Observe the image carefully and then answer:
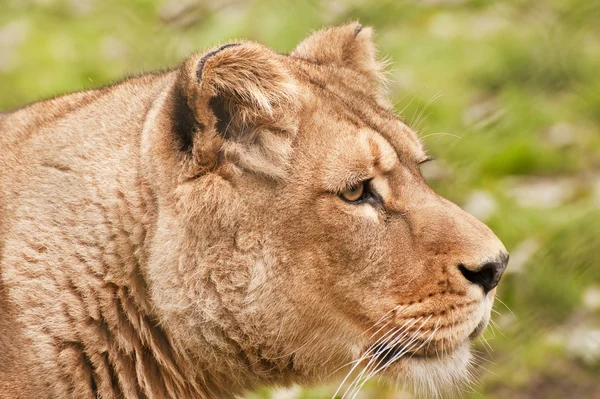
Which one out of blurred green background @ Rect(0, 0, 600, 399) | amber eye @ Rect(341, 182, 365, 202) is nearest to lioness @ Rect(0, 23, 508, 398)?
amber eye @ Rect(341, 182, 365, 202)

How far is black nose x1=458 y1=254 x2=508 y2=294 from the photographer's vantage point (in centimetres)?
402

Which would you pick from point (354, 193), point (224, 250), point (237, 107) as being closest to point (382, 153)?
point (354, 193)

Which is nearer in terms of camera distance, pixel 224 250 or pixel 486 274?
pixel 224 250

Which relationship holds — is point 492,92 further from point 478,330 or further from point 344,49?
point 478,330

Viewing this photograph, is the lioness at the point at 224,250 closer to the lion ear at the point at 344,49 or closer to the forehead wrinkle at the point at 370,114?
the forehead wrinkle at the point at 370,114

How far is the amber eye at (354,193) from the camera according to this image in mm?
4031

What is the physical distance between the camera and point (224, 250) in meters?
3.94

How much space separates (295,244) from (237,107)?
62 cm

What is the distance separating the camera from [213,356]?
402cm

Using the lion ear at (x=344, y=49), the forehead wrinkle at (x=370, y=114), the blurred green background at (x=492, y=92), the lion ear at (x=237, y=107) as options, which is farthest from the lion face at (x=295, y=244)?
the blurred green background at (x=492, y=92)


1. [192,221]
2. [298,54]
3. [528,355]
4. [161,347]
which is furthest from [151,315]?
[528,355]

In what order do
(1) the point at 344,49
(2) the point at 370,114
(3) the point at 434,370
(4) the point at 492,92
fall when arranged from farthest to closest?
(4) the point at 492,92
(1) the point at 344,49
(2) the point at 370,114
(3) the point at 434,370

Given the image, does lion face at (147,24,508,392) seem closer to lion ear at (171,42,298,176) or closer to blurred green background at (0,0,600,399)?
lion ear at (171,42,298,176)

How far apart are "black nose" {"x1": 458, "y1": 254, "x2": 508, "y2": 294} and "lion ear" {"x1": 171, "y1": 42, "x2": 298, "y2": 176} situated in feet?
3.03
